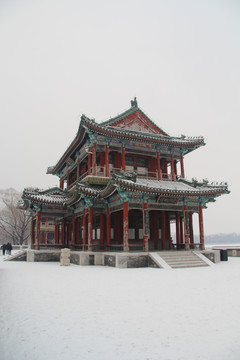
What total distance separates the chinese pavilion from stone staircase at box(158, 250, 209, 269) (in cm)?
106

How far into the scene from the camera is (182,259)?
1838cm

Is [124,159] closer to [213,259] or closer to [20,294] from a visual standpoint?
[213,259]

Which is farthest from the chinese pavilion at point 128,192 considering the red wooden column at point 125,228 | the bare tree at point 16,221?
the bare tree at point 16,221

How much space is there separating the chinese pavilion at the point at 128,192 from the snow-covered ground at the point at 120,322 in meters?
9.02

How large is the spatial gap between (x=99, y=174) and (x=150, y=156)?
523 cm

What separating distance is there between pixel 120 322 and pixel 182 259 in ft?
41.9

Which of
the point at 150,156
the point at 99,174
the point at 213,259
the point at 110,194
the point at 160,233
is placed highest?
the point at 150,156

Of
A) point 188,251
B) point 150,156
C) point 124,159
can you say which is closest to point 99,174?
point 124,159

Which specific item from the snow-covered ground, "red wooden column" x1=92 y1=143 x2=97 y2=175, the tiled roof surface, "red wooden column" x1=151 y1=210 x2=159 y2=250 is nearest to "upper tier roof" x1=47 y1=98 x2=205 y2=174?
"red wooden column" x1=92 y1=143 x2=97 y2=175

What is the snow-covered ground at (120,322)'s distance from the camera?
15.8 feet

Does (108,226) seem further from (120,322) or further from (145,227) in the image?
(120,322)

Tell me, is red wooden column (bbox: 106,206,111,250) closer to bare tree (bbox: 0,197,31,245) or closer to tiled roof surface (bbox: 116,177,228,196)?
tiled roof surface (bbox: 116,177,228,196)

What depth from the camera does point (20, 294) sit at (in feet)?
30.7

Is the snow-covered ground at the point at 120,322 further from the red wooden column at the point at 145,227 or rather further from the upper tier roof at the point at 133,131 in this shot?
the upper tier roof at the point at 133,131
